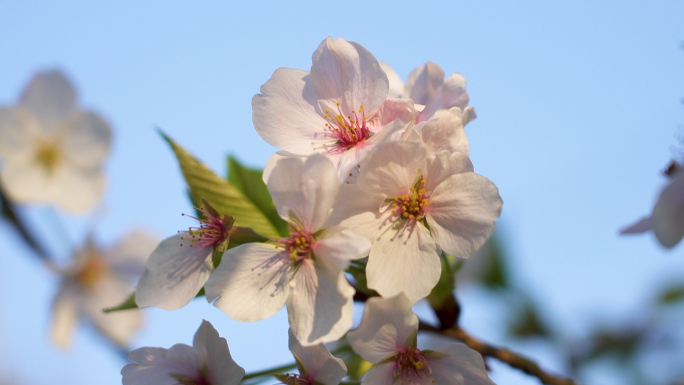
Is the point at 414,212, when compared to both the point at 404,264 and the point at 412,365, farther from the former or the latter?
the point at 412,365

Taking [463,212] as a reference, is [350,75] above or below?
above

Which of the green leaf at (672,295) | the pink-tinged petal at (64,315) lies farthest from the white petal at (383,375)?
the pink-tinged petal at (64,315)

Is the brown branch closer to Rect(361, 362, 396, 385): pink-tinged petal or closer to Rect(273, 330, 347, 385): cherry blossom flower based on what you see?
Rect(361, 362, 396, 385): pink-tinged petal

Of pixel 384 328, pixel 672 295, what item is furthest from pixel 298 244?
pixel 672 295

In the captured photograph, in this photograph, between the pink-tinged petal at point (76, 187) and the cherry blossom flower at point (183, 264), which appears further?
the pink-tinged petal at point (76, 187)

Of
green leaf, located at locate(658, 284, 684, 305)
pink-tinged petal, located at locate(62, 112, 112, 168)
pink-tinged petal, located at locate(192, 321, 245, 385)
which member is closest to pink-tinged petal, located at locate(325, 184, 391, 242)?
pink-tinged petal, located at locate(192, 321, 245, 385)

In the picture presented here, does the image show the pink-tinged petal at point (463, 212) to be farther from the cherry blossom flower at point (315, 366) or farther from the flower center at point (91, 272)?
the flower center at point (91, 272)
